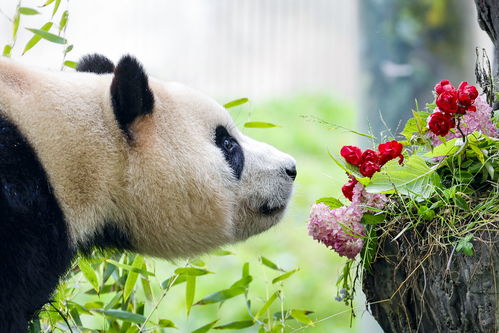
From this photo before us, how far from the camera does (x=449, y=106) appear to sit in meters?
1.97

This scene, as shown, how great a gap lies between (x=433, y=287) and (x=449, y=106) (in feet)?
1.68

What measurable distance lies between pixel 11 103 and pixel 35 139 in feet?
0.43

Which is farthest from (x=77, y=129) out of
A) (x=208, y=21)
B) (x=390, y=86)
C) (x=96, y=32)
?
(x=208, y=21)

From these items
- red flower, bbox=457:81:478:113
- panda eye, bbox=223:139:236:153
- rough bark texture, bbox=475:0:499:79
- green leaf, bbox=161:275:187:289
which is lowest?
green leaf, bbox=161:275:187:289

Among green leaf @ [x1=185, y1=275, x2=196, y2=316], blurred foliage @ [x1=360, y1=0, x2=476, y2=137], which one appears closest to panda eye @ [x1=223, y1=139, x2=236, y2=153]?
green leaf @ [x1=185, y1=275, x2=196, y2=316]

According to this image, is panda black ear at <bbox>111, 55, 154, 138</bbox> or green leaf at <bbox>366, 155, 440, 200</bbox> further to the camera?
panda black ear at <bbox>111, 55, 154, 138</bbox>

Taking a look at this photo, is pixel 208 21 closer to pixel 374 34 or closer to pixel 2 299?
pixel 374 34

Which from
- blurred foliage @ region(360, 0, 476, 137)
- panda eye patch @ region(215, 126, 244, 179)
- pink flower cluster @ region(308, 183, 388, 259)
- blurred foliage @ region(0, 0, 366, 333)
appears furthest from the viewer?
blurred foliage @ region(360, 0, 476, 137)

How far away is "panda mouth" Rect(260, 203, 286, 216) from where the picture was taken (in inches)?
93.4

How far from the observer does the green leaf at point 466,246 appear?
182cm

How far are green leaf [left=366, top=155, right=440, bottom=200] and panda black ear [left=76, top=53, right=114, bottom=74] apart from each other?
110cm

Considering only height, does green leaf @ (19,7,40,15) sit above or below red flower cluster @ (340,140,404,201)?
above

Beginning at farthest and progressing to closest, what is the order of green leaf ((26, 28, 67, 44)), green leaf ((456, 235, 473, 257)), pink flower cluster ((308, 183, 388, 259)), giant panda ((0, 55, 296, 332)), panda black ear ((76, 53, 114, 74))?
1. green leaf ((26, 28, 67, 44))
2. panda black ear ((76, 53, 114, 74))
3. pink flower cluster ((308, 183, 388, 259))
4. giant panda ((0, 55, 296, 332))
5. green leaf ((456, 235, 473, 257))

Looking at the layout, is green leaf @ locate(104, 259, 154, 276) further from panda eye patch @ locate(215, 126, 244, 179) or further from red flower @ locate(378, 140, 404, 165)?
red flower @ locate(378, 140, 404, 165)
